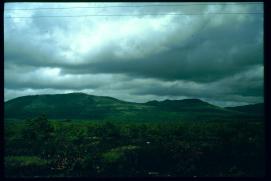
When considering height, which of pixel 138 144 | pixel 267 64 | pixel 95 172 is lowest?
pixel 95 172

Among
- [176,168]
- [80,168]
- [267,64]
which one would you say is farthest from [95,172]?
[267,64]

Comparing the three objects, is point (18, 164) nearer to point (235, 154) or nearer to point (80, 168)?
point (80, 168)

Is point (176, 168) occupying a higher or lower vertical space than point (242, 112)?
lower

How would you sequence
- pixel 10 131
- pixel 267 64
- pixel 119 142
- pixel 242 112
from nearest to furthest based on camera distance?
pixel 267 64, pixel 119 142, pixel 10 131, pixel 242 112

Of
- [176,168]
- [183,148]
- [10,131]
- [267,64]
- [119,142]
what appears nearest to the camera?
[267,64]

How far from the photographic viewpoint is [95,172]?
1052 cm

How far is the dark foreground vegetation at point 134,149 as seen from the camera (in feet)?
32.5

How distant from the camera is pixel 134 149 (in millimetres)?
10930

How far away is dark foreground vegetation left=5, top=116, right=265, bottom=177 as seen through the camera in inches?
390

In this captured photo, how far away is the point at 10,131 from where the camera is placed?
1261 centimetres

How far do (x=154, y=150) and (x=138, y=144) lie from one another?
0.96 metres

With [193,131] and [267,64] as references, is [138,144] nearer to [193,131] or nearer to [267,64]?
[193,131]

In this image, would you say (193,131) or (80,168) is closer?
(80,168)

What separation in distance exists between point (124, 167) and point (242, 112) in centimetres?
631
